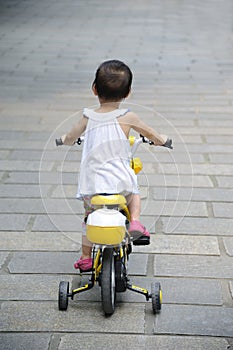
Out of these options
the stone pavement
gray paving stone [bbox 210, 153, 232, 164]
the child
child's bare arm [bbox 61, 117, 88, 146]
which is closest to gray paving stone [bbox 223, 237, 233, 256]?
the stone pavement

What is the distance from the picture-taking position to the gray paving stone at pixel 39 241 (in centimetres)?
427

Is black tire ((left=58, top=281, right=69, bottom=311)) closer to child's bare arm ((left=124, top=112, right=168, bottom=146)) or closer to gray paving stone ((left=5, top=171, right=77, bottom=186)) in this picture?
child's bare arm ((left=124, top=112, right=168, bottom=146))

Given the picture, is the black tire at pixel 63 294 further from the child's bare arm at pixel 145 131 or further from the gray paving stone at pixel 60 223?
the child's bare arm at pixel 145 131

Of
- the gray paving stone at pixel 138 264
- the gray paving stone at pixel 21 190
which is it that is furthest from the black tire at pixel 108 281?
the gray paving stone at pixel 21 190

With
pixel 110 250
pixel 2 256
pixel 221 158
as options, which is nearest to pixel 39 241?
pixel 2 256

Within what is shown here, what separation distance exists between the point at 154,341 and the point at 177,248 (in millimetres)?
1100

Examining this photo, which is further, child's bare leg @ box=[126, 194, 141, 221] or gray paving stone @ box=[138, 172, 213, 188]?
gray paving stone @ box=[138, 172, 213, 188]

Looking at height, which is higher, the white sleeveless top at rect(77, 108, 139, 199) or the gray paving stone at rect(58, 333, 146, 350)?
the white sleeveless top at rect(77, 108, 139, 199)

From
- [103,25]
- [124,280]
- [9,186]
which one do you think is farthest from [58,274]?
[103,25]

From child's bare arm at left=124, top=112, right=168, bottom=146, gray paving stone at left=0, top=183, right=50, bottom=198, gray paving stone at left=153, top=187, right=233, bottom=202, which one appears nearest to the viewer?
child's bare arm at left=124, top=112, right=168, bottom=146

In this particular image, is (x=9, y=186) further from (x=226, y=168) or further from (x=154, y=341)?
(x=154, y=341)

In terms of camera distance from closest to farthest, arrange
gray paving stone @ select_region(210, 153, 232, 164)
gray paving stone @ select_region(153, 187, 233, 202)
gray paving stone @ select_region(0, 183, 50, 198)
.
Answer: gray paving stone @ select_region(153, 187, 233, 202), gray paving stone @ select_region(0, 183, 50, 198), gray paving stone @ select_region(210, 153, 232, 164)

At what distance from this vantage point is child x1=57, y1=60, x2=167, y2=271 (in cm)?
339

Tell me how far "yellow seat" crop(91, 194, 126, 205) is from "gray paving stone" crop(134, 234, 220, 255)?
3.08ft
